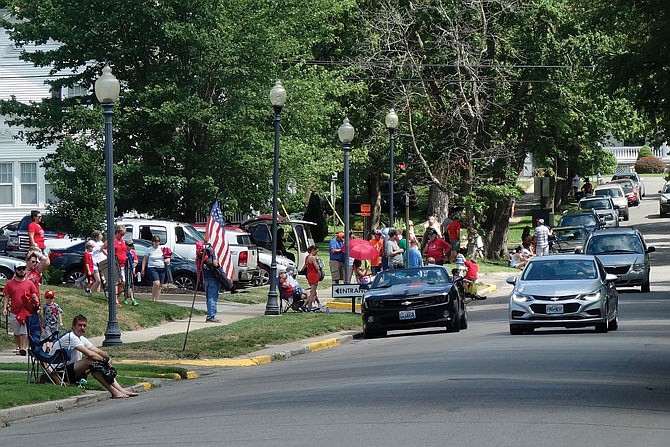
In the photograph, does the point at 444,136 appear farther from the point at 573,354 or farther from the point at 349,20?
the point at 573,354

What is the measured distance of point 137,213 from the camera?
1684 inches

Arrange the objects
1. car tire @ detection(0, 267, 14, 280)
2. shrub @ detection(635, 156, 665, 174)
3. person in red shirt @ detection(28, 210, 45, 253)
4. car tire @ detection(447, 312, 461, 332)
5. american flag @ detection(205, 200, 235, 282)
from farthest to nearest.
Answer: shrub @ detection(635, 156, 665, 174) → car tire @ detection(0, 267, 14, 280) → person in red shirt @ detection(28, 210, 45, 253) → car tire @ detection(447, 312, 461, 332) → american flag @ detection(205, 200, 235, 282)

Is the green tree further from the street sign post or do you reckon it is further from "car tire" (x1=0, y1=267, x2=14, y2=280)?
the street sign post

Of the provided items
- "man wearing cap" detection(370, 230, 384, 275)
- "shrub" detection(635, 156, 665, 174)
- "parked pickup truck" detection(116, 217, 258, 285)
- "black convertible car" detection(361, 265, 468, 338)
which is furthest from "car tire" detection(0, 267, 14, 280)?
"shrub" detection(635, 156, 665, 174)

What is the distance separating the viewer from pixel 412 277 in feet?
89.7

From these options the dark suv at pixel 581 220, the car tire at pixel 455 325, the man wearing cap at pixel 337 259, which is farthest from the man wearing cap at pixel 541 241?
the car tire at pixel 455 325

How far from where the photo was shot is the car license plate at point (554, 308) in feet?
79.3

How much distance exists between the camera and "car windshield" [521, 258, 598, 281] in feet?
83.1

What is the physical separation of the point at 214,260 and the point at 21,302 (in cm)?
692

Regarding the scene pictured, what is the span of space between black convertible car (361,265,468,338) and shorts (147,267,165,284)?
831 centimetres

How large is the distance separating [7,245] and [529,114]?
20.9 metres

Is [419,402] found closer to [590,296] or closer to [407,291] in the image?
[590,296]

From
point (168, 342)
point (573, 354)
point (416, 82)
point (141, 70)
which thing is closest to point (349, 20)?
point (416, 82)

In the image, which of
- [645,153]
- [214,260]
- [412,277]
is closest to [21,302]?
[214,260]
